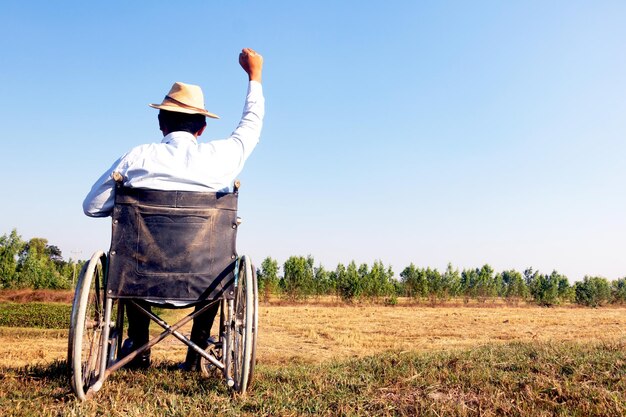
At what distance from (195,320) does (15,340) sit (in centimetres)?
1062

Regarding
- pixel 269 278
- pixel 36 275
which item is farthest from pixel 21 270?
pixel 269 278

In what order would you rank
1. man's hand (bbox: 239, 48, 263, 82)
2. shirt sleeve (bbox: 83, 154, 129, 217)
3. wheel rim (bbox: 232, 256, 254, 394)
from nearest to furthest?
wheel rim (bbox: 232, 256, 254, 394), shirt sleeve (bbox: 83, 154, 129, 217), man's hand (bbox: 239, 48, 263, 82)

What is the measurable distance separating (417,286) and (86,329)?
4539cm

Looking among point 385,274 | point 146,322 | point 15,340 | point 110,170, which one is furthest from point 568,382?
point 385,274

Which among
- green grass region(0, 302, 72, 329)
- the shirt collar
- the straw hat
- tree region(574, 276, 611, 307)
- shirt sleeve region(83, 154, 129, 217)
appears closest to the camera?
shirt sleeve region(83, 154, 129, 217)

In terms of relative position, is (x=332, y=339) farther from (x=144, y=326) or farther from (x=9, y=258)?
(x=9, y=258)

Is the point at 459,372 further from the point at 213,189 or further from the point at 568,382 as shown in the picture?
the point at 213,189

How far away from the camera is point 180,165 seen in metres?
2.74

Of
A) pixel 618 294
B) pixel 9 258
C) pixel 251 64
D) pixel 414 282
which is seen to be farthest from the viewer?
pixel 618 294

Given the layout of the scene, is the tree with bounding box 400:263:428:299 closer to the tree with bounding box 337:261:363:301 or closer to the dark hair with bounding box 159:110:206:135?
the tree with bounding box 337:261:363:301

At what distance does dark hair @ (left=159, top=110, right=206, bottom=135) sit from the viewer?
3045mm

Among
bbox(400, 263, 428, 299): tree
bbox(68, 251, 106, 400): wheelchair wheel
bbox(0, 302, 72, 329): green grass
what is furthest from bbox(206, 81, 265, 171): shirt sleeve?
bbox(400, 263, 428, 299): tree

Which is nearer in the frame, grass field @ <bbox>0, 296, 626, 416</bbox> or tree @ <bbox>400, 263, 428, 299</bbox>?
grass field @ <bbox>0, 296, 626, 416</bbox>

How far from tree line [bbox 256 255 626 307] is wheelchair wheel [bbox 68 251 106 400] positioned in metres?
39.2
